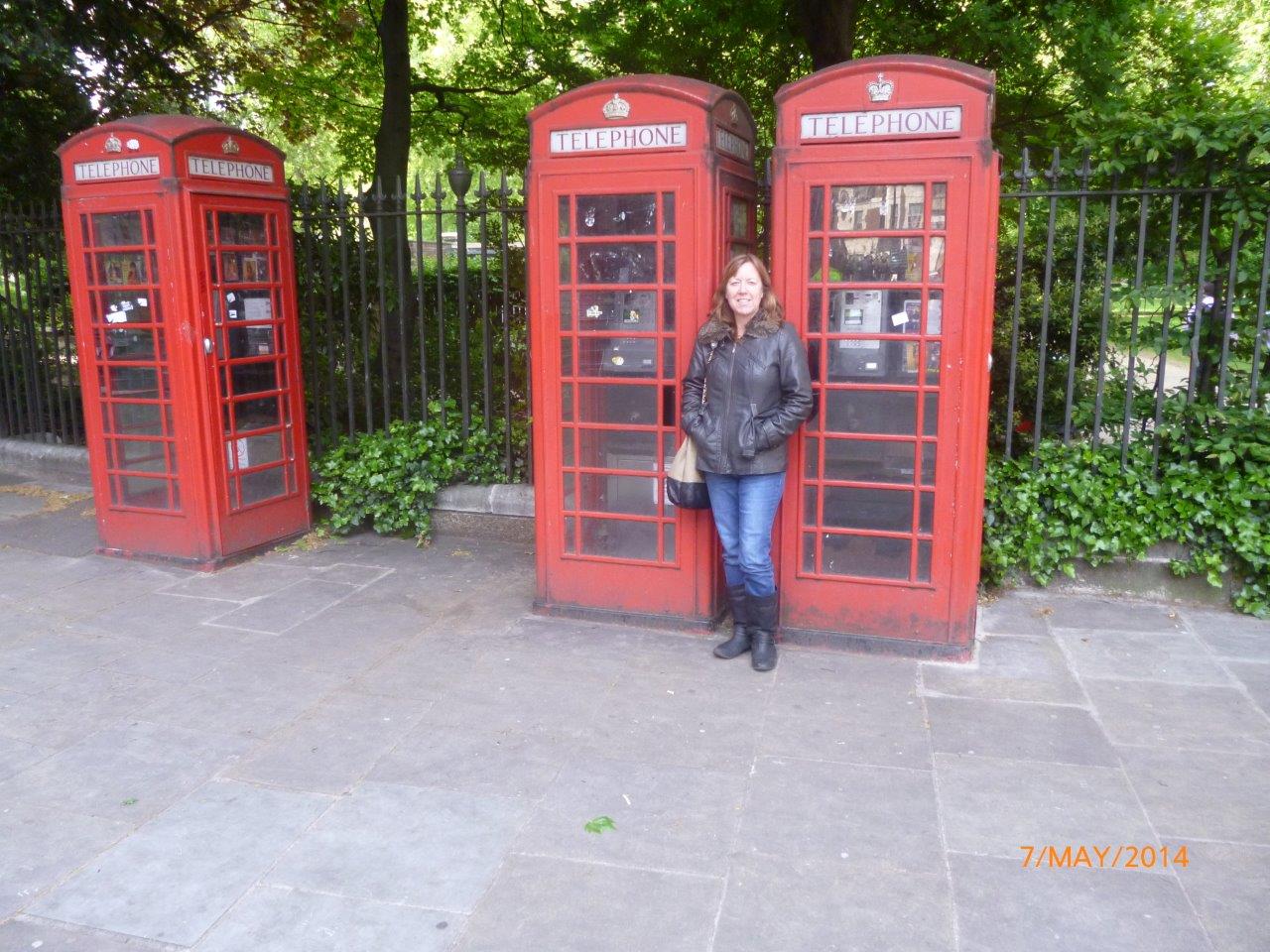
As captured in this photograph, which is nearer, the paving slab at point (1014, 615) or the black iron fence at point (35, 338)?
the paving slab at point (1014, 615)

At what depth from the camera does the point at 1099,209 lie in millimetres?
6820

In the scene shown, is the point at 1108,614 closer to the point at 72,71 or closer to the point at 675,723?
the point at 675,723

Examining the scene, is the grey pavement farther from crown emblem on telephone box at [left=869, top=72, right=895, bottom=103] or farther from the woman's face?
crown emblem on telephone box at [left=869, top=72, right=895, bottom=103]

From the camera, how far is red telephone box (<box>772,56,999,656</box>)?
4523mm

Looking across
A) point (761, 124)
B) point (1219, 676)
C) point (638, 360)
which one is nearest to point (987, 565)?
point (1219, 676)

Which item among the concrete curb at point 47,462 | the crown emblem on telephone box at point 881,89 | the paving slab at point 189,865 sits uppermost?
the crown emblem on telephone box at point 881,89

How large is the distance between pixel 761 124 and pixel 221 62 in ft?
20.7

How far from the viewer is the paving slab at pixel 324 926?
2832 mm

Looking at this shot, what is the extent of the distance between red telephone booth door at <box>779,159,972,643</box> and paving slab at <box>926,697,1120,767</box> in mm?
601

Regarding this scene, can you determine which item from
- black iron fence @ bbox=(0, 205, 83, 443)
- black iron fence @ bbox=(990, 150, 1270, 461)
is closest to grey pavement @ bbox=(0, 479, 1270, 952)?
black iron fence @ bbox=(990, 150, 1270, 461)

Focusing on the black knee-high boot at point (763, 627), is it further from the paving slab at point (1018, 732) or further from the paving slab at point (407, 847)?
the paving slab at point (407, 847)

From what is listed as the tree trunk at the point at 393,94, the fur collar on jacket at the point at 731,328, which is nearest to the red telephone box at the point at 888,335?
the fur collar on jacket at the point at 731,328

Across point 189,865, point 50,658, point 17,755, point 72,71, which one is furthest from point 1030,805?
point 72,71

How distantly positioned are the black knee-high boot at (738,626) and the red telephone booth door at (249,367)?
339cm
